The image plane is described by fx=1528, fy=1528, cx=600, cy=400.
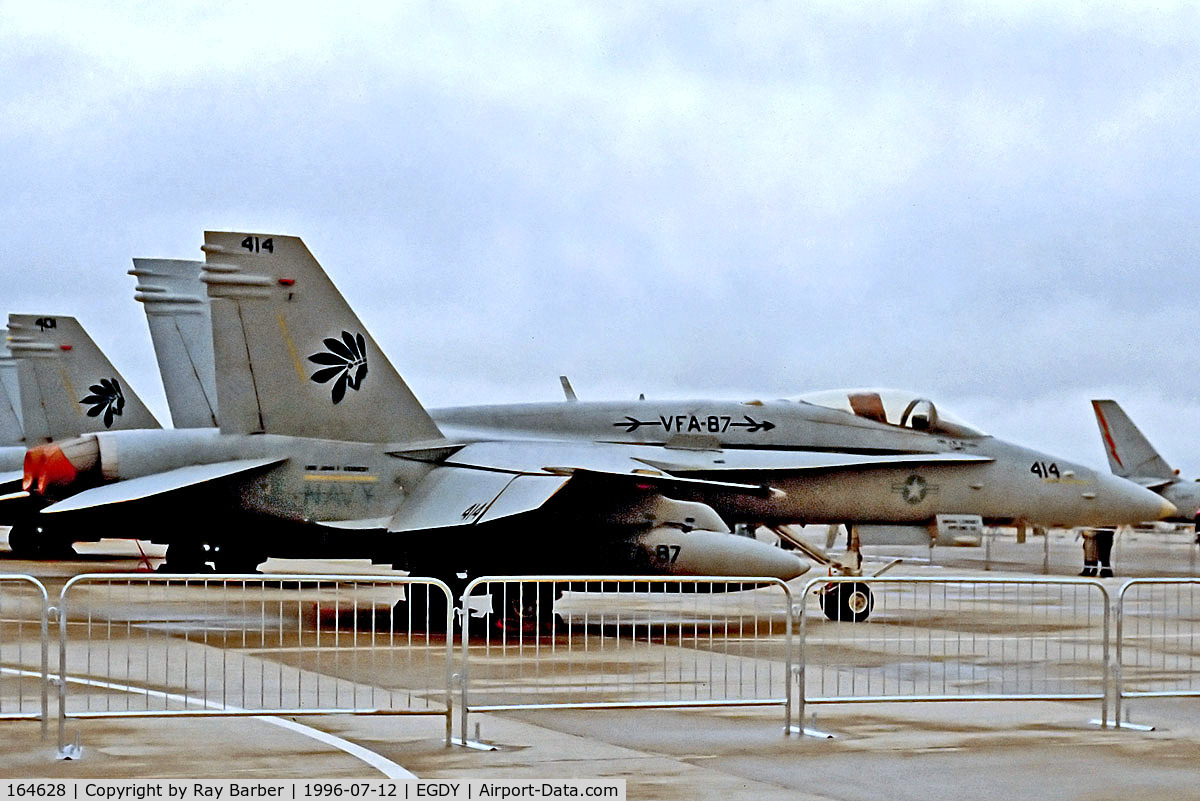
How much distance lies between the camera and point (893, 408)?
16.6 m

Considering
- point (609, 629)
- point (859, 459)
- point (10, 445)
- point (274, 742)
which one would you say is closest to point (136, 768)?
point (274, 742)

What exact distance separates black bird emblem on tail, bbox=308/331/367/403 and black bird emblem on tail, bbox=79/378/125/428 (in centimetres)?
993

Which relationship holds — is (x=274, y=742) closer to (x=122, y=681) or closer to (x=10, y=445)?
(x=122, y=681)

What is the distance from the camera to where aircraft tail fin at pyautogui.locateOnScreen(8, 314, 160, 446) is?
22984mm

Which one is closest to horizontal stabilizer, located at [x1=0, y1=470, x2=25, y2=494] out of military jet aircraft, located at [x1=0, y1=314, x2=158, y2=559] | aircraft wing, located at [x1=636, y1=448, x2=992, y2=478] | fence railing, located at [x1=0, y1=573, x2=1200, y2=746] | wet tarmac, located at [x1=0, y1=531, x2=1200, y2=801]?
military jet aircraft, located at [x1=0, y1=314, x2=158, y2=559]

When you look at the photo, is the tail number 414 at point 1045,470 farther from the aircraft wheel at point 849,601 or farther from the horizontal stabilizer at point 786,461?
the aircraft wheel at point 849,601

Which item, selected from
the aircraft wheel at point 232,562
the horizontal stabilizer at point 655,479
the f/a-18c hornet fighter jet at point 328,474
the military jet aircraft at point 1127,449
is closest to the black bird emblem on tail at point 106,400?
the aircraft wheel at point 232,562

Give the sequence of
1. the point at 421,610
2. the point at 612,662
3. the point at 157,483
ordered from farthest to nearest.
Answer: the point at 421,610, the point at 157,483, the point at 612,662

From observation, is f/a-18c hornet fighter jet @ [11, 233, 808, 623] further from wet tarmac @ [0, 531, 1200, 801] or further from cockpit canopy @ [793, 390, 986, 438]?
wet tarmac @ [0, 531, 1200, 801]

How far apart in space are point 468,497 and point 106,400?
37.1ft

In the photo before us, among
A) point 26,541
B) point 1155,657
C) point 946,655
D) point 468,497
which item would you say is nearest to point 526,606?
point 468,497

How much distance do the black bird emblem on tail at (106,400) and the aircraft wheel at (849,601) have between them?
41.9 feet

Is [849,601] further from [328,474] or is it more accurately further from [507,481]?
[328,474]

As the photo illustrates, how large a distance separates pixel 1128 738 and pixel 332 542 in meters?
8.42
